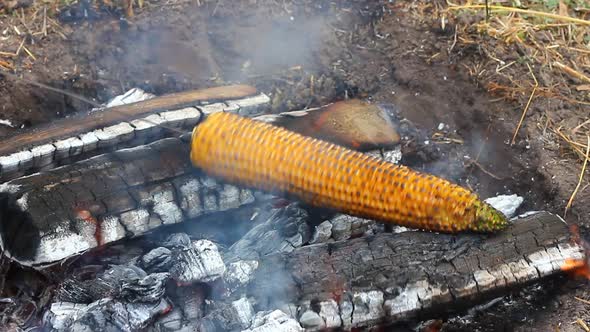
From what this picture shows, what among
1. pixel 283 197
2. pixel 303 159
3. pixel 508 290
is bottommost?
pixel 508 290

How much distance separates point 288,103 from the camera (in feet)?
12.8

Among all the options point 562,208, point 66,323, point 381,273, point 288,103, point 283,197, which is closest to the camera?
point 66,323

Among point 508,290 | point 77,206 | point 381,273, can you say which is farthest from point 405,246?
point 77,206

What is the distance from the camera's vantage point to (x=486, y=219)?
107 inches

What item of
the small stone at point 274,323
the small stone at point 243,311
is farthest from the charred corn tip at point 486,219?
the small stone at point 243,311

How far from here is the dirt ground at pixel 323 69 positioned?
3.59 meters

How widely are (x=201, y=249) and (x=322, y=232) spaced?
0.69 metres

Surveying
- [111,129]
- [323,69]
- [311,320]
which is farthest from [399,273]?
[323,69]

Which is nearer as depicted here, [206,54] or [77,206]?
[77,206]

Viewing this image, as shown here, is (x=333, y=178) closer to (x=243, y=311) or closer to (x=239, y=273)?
(x=239, y=273)

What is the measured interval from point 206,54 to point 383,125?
1334mm

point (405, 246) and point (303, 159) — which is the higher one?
point (303, 159)

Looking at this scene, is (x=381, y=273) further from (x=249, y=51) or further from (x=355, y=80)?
(x=249, y=51)

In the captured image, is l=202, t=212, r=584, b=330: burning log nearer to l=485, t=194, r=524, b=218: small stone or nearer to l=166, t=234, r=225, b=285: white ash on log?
l=166, t=234, r=225, b=285: white ash on log
